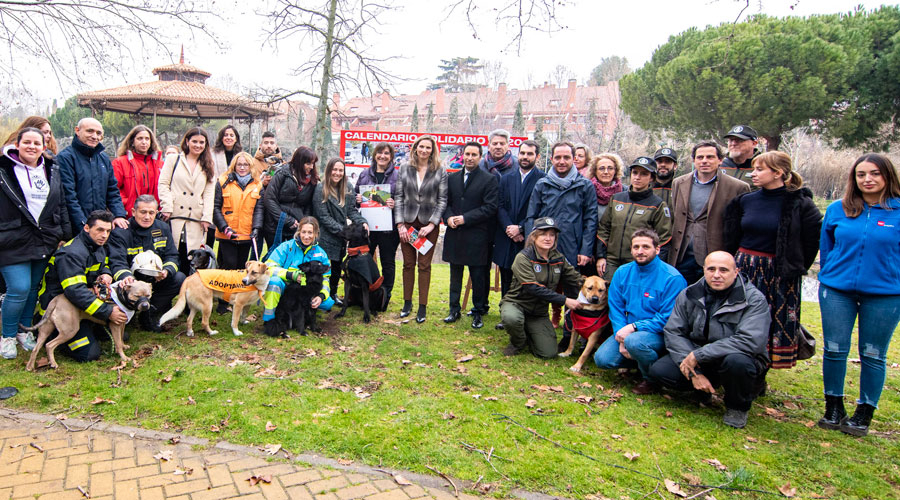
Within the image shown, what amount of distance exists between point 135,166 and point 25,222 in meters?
1.43

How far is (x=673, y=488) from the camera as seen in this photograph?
123 inches

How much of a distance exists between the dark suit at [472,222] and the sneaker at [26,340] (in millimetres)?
4128

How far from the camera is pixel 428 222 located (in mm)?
6254

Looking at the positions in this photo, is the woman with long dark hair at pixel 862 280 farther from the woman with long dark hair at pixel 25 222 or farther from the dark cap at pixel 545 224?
the woman with long dark hair at pixel 25 222

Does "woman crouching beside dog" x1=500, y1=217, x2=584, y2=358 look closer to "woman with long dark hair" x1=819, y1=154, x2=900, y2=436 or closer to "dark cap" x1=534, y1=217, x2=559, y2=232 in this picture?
"dark cap" x1=534, y1=217, x2=559, y2=232

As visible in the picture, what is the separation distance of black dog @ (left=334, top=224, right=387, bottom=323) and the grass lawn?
1023 millimetres

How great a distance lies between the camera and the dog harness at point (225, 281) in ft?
17.3

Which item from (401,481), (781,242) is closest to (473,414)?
(401,481)

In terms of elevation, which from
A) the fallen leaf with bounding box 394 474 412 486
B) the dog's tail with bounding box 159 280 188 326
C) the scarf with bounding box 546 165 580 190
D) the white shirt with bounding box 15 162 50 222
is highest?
the scarf with bounding box 546 165 580 190

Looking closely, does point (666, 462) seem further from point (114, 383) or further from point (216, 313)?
point (216, 313)

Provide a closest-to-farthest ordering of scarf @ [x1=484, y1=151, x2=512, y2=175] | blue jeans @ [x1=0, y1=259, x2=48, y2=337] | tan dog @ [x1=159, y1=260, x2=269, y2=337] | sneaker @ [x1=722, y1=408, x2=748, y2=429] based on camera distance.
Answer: sneaker @ [x1=722, y1=408, x2=748, y2=429], blue jeans @ [x1=0, y1=259, x2=48, y2=337], tan dog @ [x1=159, y1=260, x2=269, y2=337], scarf @ [x1=484, y1=151, x2=512, y2=175]

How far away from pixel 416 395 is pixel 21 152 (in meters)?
3.92

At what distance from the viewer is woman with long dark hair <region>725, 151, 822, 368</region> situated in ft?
13.5

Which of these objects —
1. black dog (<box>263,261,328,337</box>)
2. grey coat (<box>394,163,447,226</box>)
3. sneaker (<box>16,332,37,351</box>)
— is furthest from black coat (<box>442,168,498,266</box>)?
sneaker (<box>16,332,37,351</box>)
